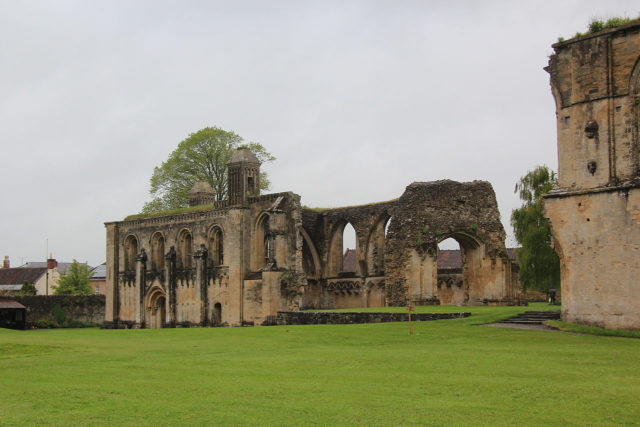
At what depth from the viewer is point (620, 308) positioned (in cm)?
2348

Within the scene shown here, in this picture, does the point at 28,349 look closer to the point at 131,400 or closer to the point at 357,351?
the point at 357,351

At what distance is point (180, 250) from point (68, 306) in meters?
12.3

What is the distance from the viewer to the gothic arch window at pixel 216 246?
4678 centimetres

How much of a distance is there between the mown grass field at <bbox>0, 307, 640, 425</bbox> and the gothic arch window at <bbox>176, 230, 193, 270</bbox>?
86.9ft

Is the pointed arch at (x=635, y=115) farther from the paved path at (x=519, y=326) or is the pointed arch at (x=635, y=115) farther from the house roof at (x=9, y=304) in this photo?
the house roof at (x=9, y=304)

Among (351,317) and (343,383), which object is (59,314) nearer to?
(351,317)

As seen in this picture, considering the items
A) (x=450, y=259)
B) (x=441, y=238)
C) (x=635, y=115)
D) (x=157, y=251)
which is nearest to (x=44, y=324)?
(x=157, y=251)

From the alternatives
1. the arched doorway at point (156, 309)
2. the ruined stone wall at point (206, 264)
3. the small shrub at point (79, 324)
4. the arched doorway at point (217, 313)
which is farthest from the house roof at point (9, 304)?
the arched doorway at point (217, 313)

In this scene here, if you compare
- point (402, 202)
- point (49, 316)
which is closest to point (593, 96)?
point (402, 202)

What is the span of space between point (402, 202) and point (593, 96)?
1464 centimetres

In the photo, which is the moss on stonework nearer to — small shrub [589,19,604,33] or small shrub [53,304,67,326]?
small shrub [53,304,67,326]

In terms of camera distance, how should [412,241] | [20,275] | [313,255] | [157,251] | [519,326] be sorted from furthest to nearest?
[20,275] < [157,251] < [313,255] < [412,241] < [519,326]

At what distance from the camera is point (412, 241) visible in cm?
3741

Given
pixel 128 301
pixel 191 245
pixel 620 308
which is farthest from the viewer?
pixel 128 301
